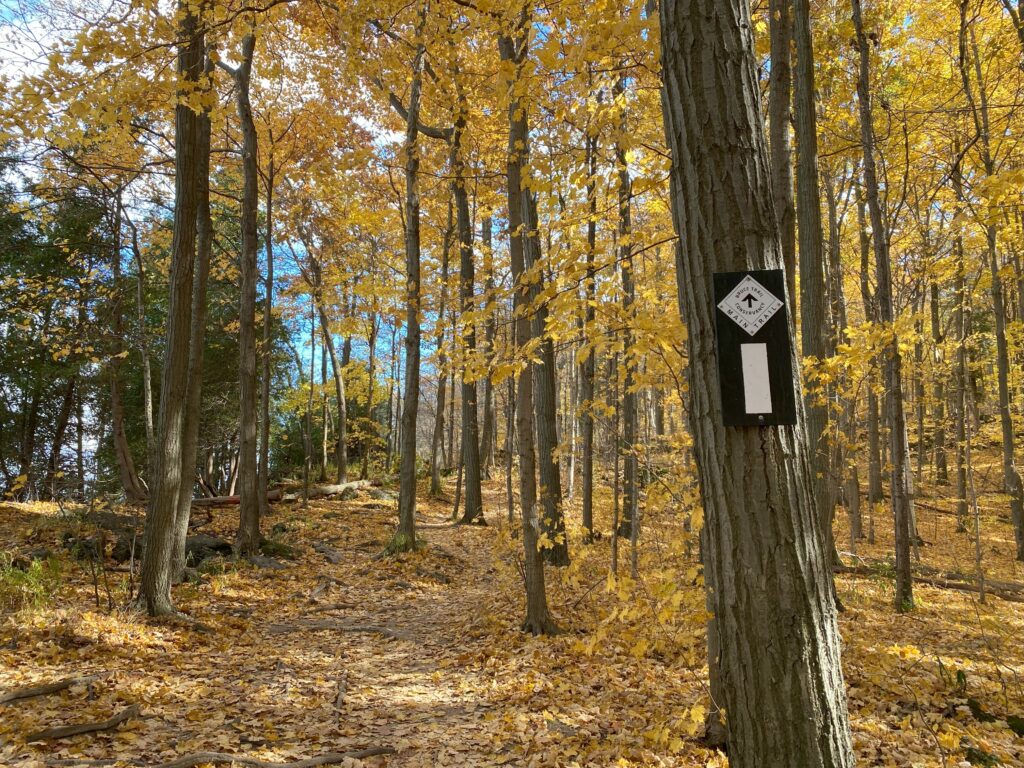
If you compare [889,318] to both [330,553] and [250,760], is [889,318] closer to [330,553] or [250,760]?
[250,760]

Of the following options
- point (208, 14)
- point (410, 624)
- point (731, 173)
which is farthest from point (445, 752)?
point (208, 14)

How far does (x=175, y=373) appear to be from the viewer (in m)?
6.04

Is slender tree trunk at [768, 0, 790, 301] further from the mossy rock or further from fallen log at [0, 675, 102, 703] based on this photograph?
the mossy rock

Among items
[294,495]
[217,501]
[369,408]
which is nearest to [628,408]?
[217,501]

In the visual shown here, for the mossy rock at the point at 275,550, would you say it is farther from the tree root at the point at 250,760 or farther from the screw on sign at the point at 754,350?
the screw on sign at the point at 754,350

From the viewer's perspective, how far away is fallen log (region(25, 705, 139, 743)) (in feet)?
11.2

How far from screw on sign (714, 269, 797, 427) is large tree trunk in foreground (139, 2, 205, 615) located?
596 centimetres

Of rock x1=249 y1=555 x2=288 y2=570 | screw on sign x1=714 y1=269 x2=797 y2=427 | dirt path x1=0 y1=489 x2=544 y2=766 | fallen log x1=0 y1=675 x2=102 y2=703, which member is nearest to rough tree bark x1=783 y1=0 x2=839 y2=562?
dirt path x1=0 y1=489 x2=544 y2=766

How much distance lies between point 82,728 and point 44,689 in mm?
743

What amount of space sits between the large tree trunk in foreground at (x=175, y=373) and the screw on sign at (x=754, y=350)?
5.96 meters

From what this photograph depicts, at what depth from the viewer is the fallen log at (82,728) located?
3.42 m

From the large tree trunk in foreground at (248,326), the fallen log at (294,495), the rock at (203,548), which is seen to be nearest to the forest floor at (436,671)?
the rock at (203,548)

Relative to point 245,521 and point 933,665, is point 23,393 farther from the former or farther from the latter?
point 933,665

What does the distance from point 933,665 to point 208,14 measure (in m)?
8.51
